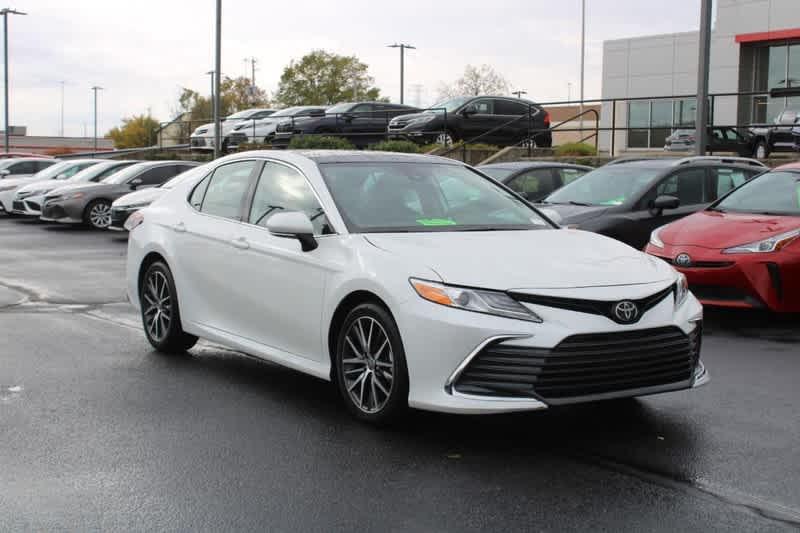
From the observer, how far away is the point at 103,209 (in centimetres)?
2312

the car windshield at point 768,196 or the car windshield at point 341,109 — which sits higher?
the car windshield at point 341,109

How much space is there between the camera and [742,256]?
9.49m

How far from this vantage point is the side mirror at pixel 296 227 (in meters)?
6.10

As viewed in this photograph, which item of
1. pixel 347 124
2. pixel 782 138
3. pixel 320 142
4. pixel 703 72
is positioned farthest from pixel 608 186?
pixel 347 124

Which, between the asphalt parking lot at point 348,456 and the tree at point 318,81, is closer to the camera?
the asphalt parking lot at point 348,456

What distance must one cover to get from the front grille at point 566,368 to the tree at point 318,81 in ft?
340

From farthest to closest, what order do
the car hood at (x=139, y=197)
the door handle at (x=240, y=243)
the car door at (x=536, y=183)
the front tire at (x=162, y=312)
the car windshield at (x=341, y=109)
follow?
the car windshield at (x=341, y=109)
the car hood at (x=139, y=197)
the car door at (x=536, y=183)
the front tire at (x=162, y=312)
the door handle at (x=240, y=243)

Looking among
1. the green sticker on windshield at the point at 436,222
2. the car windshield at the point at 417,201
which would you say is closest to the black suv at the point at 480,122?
the car windshield at the point at 417,201

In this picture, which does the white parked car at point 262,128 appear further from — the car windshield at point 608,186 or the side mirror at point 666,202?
the side mirror at point 666,202

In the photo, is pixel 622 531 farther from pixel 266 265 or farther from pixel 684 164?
pixel 684 164

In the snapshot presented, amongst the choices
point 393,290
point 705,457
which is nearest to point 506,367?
point 393,290


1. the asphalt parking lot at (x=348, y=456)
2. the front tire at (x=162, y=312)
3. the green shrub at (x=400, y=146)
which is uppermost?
the green shrub at (x=400, y=146)

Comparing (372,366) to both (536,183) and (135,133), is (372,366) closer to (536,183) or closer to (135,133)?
(536,183)

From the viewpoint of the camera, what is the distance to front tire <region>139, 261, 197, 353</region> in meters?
7.86
